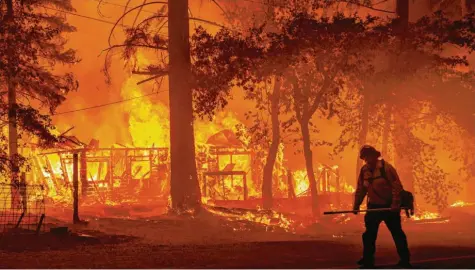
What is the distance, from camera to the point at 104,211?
22.3 m

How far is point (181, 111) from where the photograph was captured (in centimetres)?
1947

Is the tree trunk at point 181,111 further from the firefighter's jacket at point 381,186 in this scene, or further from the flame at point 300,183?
the flame at point 300,183

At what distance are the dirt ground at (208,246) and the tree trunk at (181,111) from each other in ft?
4.17

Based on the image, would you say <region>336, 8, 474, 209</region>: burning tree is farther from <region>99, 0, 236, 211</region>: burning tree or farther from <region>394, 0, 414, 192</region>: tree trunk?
<region>99, 0, 236, 211</region>: burning tree

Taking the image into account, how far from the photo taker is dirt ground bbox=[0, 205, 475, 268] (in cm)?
1041

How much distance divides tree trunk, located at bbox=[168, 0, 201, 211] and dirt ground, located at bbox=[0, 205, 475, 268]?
127cm

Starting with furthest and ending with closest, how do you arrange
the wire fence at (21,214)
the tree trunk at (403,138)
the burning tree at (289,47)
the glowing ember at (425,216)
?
the glowing ember at (425,216), the tree trunk at (403,138), the burning tree at (289,47), the wire fence at (21,214)

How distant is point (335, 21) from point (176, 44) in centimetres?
500

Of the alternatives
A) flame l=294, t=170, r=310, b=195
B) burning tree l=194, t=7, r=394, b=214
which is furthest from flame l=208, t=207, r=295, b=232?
flame l=294, t=170, r=310, b=195

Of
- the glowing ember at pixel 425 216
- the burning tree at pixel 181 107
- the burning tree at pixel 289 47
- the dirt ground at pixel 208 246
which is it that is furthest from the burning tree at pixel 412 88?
the burning tree at pixel 181 107

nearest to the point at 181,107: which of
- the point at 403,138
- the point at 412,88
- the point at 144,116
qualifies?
the point at 412,88

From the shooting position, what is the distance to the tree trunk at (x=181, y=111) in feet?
63.9

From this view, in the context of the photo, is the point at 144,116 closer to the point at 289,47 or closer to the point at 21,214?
the point at 289,47

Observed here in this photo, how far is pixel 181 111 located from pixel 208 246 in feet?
23.4
